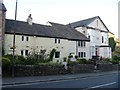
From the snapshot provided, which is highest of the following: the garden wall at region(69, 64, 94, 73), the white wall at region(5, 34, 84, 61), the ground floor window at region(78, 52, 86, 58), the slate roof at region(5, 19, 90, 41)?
the slate roof at region(5, 19, 90, 41)

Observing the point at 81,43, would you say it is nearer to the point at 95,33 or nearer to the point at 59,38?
the point at 95,33

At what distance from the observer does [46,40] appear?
42.9m

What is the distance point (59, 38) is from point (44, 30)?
10.2 feet

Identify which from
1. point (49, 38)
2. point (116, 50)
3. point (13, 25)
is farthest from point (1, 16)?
point (116, 50)

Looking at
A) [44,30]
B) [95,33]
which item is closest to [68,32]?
[44,30]

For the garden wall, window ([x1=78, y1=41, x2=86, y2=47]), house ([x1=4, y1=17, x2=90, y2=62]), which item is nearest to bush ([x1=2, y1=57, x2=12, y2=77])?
the garden wall

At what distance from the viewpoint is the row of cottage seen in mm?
38969

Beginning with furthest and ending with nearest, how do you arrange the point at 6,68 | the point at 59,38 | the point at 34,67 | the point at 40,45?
the point at 59,38 → the point at 40,45 → the point at 34,67 → the point at 6,68

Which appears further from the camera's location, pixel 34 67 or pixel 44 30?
pixel 44 30

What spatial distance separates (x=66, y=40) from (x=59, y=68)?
16.4 metres

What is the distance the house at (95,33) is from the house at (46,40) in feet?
6.79

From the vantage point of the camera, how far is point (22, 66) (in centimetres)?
2572

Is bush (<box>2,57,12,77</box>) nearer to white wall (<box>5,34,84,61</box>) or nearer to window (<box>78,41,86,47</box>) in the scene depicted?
white wall (<box>5,34,84,61</box>)

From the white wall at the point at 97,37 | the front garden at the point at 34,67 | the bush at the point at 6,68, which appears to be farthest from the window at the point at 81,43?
the bush at the point at 6,68
